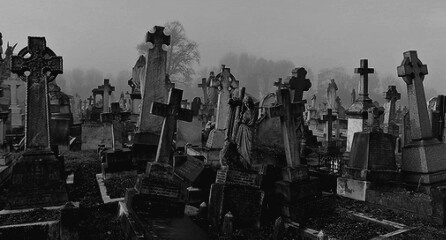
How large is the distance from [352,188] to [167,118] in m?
4.17

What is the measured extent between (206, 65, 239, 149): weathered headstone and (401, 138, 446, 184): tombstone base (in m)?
5.81

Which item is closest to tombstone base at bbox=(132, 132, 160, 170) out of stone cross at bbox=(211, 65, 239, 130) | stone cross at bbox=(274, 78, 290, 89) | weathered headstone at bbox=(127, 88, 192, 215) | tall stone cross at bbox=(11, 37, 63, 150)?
tall stone cross at bbox=(11, 37, 63, 150)

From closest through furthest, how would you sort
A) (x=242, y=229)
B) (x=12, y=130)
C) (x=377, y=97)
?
(x=242, y=229)
(x=12, y=130)
(x=377, y=97)

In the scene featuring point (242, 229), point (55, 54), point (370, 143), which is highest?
point (55, 54)

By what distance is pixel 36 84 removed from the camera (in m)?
6.73

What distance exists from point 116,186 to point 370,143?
5563 millimetres

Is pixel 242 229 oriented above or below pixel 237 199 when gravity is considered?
below

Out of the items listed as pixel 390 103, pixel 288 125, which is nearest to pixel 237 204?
pixel 288 125

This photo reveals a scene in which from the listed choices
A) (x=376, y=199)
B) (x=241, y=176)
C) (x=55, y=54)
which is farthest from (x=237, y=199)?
(x=55, y=54)

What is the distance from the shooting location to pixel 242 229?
18.7ft

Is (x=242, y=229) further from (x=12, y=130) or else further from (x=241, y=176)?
(x=12, y=130)

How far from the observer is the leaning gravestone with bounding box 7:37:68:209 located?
6137 mm

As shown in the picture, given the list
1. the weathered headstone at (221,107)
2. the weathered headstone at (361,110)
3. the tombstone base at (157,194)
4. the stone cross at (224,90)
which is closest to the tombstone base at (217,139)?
the weathered headstone at (221,107)

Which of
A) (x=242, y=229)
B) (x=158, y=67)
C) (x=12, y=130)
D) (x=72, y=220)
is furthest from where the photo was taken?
(x=12, y=130)
